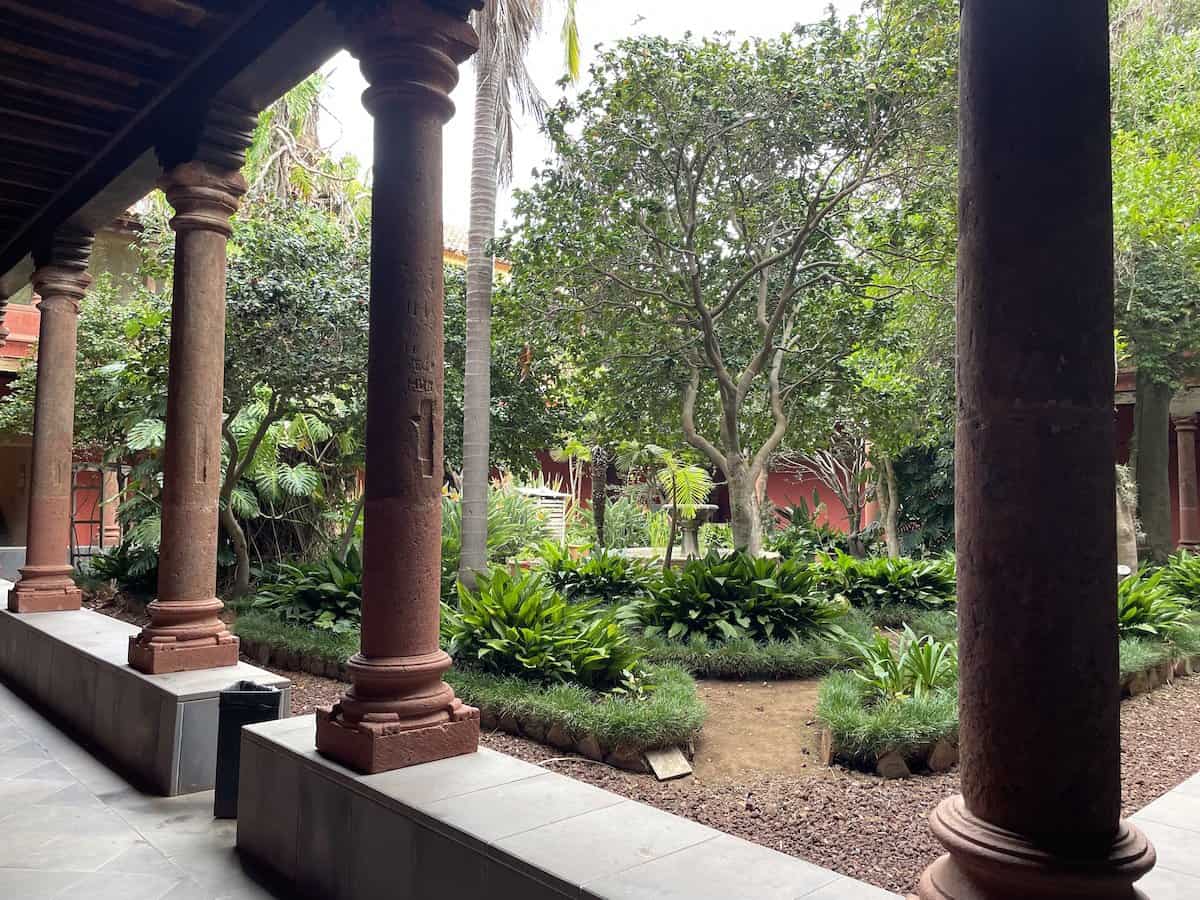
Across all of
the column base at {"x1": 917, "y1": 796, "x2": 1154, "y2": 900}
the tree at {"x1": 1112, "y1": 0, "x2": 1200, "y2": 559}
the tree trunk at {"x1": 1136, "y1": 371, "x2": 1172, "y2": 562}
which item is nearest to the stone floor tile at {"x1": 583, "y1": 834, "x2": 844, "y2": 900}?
the column base at {"x1": 917, "y1": 796, "x2": 1154, "y2": 900}

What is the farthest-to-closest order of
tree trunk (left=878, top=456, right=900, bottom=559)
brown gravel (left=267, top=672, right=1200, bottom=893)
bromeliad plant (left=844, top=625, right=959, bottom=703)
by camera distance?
tree trunk (left=878, top=456, right=900, bottom=559) < bromeliad plant (left=844, top=625, right=959, bottom=703) < brown gravel (left=267, top=672, right=1200, bottom=893)

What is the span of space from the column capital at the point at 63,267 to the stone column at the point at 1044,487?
769cm

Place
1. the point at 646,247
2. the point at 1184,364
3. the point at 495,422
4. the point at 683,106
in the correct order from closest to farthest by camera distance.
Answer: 1. the point at 683,106
2. the point at 646,247
3. the point at 495,422
4. the point at 1184,364

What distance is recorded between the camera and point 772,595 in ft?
27.7

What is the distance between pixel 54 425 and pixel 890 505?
13.8 metres

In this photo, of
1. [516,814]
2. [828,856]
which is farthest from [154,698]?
[828,856]

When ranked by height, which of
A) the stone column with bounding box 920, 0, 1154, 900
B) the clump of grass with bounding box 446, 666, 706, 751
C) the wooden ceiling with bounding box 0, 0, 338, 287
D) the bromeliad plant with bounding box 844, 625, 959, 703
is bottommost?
the clump of grass with bounding box 446, 666, 706, 751

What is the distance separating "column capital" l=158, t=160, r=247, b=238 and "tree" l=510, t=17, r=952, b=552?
12.8ft

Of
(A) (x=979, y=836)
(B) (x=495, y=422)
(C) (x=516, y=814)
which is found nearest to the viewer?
(A) (x=979, y=836)

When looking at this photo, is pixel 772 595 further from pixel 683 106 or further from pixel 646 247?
pixel 683 106

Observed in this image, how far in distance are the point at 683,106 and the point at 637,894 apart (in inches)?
288

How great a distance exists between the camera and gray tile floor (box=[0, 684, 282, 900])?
357 centimetres

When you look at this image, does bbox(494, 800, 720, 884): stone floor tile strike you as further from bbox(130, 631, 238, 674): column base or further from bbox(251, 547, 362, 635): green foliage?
bbox(251, 547, 362, 635): green foliage

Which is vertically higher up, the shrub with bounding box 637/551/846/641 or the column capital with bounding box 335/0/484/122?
the column capital with bounding box 335/0/484/122
